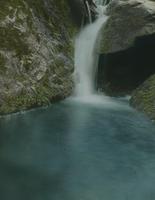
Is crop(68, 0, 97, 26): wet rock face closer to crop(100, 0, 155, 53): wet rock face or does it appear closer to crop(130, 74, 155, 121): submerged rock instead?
crop(100, 0, 155, 53): wet rock face

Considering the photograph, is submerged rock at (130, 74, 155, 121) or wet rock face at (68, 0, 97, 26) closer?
submerged rock at (130, 74, 155, 121)

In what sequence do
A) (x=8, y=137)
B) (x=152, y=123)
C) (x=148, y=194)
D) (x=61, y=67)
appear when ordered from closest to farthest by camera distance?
(x=148, y=194) → (x=8, y=137) → (x=152, y=123) → (x=61, y=67)

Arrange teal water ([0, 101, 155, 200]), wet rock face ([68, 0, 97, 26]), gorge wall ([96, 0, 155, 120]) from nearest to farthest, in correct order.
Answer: teal water ([0, 101, 155, 200]), gorge wall ([96, 0, 155, 120]), wet rock face ([68, 0, 97, 26])

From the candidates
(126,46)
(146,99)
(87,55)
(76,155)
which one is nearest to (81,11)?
(87,55)

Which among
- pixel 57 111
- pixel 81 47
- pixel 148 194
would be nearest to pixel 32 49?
pixel 57 111

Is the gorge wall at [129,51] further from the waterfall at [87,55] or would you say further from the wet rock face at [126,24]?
the waterfall at [87,55]

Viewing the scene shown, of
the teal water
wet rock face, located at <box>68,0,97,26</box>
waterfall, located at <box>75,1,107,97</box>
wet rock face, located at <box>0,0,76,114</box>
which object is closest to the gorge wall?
waterfall, located at <box>75,1,107,97</box>

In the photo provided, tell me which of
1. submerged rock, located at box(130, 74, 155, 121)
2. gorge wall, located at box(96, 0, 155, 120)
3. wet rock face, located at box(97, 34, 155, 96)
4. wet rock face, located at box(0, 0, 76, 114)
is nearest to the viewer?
wet rock face, located at box(0, 0, 76, 114)

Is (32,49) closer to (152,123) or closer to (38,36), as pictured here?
(38,36)
